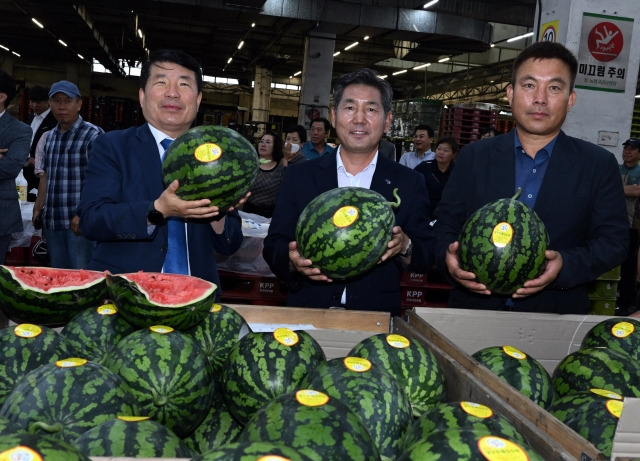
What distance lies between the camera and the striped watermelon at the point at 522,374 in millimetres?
1821

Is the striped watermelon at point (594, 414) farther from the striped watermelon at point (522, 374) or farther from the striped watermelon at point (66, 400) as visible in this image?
the striped watermelon at point (66, 400)

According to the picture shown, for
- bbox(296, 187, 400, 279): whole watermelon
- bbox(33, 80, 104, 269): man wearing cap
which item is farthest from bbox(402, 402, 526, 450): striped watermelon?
bbox(33, 80, 104, 269): man wearing cap

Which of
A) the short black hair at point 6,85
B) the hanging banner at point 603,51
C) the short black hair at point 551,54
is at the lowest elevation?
the short black hair at point 6,85

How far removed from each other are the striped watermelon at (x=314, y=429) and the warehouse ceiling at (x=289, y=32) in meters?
13.6

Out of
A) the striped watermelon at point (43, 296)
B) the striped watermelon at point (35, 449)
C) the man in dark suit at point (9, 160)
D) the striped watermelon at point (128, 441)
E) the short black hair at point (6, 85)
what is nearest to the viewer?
the striped watermelon at point (35, 449)

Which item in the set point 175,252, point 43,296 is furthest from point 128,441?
point 175,252

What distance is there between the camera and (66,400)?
54.0 inches

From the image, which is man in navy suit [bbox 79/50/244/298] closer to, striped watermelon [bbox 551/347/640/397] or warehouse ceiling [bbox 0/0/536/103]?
striped watermelon [bbox 551/347/640/397]

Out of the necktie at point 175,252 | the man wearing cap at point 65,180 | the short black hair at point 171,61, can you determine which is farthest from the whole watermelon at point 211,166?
the man wearing cap at point 65,180

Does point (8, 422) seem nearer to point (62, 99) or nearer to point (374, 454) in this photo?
point (374, 454)

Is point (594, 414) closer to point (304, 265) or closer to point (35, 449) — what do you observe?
point (304, 265)

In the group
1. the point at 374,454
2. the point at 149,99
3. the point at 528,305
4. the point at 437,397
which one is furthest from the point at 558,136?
the point at 374,454

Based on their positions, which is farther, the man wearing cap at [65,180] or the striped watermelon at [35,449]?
the man wearing cap at [65,180]

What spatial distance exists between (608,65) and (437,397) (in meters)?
4.90
